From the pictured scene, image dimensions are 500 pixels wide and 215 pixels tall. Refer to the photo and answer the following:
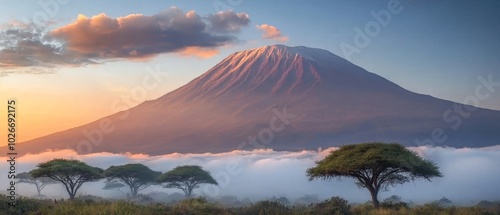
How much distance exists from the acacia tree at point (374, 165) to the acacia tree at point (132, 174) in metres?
45.4

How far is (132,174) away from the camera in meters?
78.4

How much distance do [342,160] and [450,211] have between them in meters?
8.85

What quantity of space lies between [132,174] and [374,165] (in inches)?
2074

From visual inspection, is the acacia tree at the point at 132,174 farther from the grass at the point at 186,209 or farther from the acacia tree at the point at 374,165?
the grass at the point at 186,209

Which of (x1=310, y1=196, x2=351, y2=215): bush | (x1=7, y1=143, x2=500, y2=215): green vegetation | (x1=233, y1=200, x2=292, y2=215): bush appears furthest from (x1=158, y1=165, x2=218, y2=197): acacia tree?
(x1=310, y1=196, x2=351, y2=215): bush

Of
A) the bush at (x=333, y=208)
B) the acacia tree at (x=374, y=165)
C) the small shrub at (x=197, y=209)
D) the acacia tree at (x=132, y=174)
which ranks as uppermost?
the acacia tree at (x=132, y=174)

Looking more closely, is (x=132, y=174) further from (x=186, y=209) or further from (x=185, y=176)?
(x=186, y=209)

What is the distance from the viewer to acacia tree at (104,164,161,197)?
75.2m

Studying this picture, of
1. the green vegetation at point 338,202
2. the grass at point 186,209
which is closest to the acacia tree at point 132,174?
the green vegetation at point 338,202

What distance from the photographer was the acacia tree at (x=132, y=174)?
75.2 metres

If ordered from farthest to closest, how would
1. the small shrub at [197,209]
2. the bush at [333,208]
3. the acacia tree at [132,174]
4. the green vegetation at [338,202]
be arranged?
1. the acacia tree at [132,174]
2. the bush at [333,208]
3. the green vegetation at [338,202]
4. the small shrub at [197,209]

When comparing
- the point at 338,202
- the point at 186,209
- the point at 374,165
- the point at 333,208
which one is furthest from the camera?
the point at 374,165

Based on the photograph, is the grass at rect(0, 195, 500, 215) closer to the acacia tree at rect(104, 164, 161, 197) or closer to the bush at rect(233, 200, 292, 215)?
the bush at rect(233, 200, 292, 215)

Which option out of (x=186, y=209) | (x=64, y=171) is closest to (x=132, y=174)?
(x=64, y=171)
